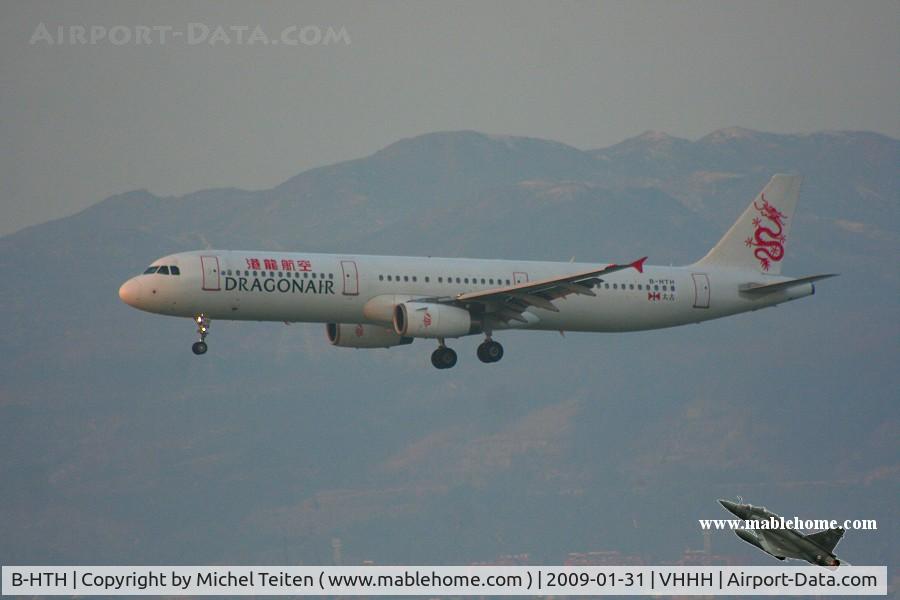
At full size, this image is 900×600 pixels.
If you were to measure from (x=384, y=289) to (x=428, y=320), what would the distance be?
2509mm

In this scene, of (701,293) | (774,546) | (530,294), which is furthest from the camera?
(701,293)

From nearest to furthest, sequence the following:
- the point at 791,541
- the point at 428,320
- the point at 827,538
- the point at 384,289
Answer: the point at 827,538 < the point at 791,541 < the point at 428,320 < the point at 384,289

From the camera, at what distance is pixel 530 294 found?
249ft

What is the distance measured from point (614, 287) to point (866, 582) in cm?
2581

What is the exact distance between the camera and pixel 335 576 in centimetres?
5947

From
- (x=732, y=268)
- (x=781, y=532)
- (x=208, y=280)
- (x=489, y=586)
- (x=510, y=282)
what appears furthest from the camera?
(x=732, y=268)

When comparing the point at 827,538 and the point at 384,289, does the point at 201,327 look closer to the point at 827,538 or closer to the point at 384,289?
the point at 384,289

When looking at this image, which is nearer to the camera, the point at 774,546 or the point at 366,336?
the point at 774,546

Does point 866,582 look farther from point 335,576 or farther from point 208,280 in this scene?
point 208,280

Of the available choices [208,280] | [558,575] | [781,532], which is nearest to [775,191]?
[208,280]

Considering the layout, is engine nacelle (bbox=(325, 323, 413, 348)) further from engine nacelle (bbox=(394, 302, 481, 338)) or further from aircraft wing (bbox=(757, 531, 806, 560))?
aircraft wing (bbox=(757, 531, 806, 560))

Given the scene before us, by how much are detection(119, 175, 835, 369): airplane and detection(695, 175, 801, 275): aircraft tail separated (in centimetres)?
10

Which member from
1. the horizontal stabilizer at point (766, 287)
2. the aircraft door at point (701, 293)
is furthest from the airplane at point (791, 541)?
the horizontal stabilizer at point (766, 287)

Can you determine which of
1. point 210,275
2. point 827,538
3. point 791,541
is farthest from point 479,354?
point 827,538
